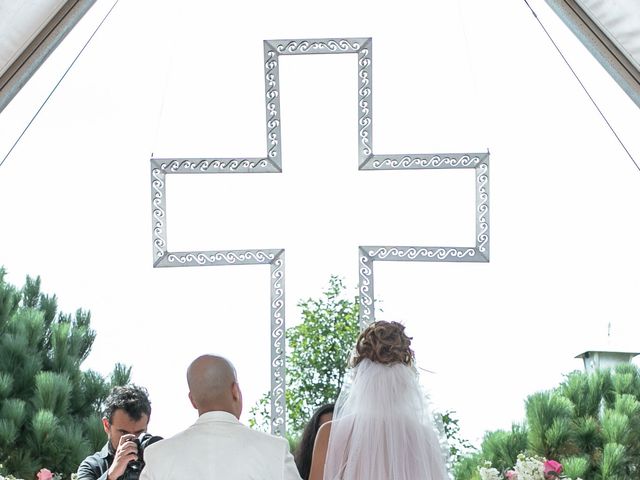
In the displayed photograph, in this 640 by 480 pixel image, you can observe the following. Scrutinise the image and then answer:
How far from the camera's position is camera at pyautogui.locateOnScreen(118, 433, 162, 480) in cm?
297

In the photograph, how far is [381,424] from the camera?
9.36ft

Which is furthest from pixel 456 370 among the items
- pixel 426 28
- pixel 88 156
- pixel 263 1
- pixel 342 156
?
pixel 88 156

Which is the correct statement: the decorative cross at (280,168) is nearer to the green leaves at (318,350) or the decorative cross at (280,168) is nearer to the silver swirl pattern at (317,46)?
the silver swirl pattern at (317,46)

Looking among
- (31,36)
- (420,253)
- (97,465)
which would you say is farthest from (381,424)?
(31,36)

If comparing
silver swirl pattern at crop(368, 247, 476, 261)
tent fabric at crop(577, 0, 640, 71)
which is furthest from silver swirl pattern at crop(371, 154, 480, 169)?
tent fabric at crop(577, 0, 640, 71)

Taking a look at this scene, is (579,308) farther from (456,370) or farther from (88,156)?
(88,156)

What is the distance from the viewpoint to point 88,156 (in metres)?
5.06

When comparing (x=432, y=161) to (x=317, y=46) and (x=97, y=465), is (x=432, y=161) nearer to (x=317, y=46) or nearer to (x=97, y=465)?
(x=317, y=46)

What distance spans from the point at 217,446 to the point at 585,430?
387 centimetres

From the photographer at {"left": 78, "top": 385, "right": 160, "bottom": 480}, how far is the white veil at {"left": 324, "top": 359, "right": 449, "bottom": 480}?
0.54m

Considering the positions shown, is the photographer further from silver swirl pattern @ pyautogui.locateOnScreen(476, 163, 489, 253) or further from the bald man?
silver swirl pattern @ pyautogui.locateOnScreen(476, 163, 489, 253)

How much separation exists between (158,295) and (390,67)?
1.27m

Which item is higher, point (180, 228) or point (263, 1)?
point (263, 1)

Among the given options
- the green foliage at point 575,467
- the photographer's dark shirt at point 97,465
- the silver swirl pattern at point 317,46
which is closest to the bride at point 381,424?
the photographer's dark shirt at point 97,465
